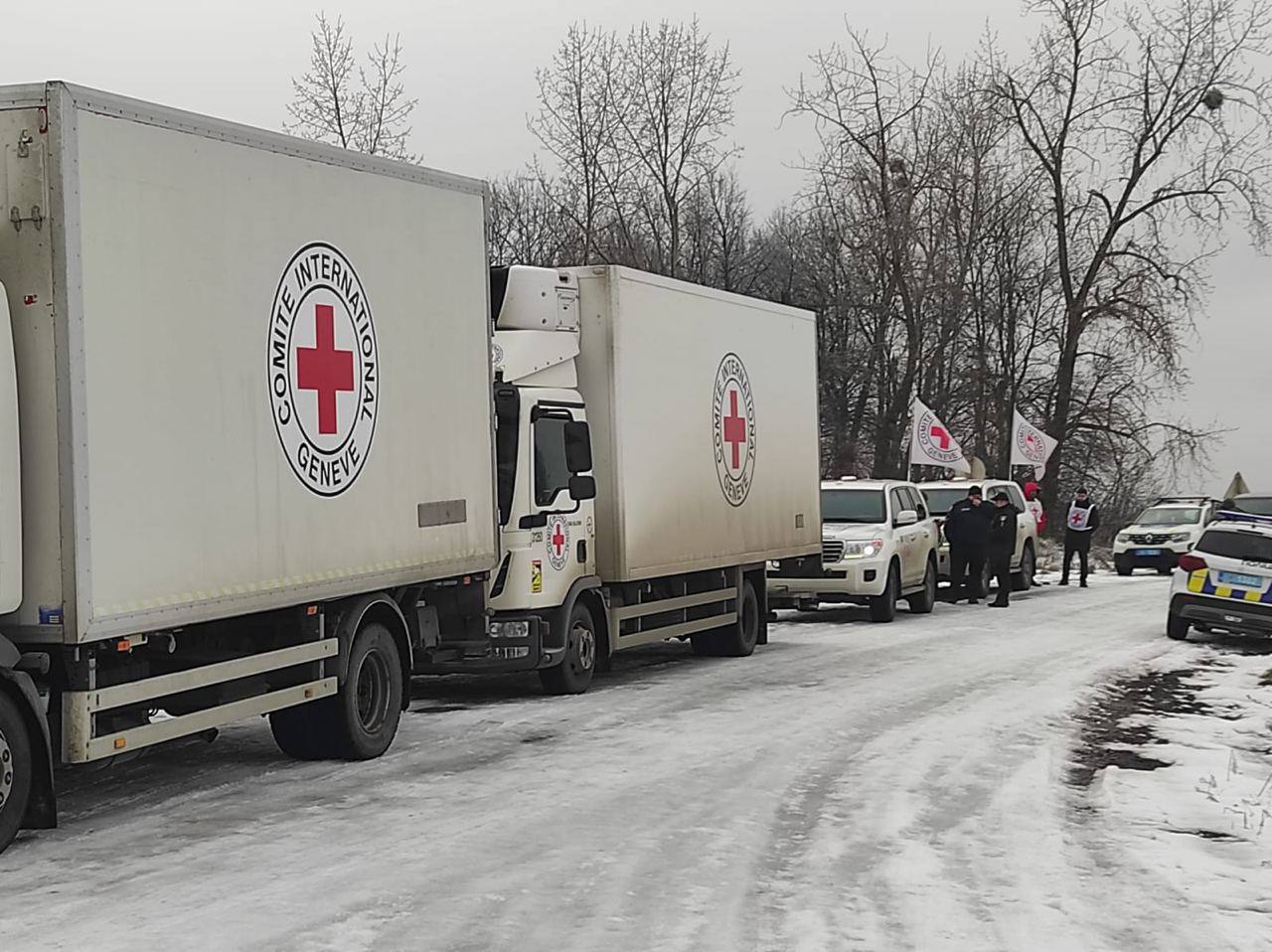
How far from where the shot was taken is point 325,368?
9.93 meters

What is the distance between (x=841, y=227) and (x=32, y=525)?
41986 mm

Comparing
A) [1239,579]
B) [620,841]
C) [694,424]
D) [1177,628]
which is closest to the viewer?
[620,841]

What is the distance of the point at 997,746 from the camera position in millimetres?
11453

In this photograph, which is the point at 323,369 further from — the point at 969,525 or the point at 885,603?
the point at 969,525

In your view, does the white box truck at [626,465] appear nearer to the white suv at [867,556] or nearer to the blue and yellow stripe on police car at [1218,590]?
the white suv at [867,556]

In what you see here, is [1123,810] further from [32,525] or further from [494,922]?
[32,525]

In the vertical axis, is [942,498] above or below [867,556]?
above

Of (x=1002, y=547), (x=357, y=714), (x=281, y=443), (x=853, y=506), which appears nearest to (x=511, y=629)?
(x=357, y=714)

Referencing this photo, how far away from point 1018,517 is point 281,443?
70.9 feet

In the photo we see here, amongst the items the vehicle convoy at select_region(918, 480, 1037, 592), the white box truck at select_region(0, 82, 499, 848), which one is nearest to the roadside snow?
the white box truck at select_region(0, 82, 499, 848)

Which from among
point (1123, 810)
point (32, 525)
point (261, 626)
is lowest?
point (1123, 810)

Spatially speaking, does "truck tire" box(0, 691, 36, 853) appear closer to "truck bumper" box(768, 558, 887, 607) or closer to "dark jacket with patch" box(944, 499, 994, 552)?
"truck bumper" box(768, 558, 887, 607)

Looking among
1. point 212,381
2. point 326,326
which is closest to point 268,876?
point 212,381

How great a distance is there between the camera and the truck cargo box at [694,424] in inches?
577
